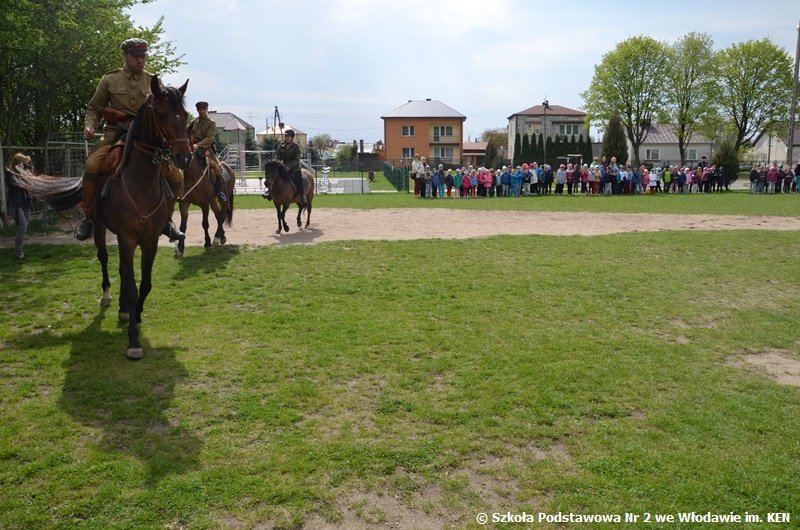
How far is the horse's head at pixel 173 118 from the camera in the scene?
616 centimetres

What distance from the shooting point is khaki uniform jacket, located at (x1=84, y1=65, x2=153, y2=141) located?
746 cm

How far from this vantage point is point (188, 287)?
31.4 feet

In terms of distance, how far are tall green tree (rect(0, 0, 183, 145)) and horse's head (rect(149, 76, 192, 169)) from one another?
37.9 ft

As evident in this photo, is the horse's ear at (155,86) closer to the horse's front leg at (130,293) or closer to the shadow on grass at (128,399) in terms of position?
the horse's front leg at (130,293)

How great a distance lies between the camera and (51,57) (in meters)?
17.9

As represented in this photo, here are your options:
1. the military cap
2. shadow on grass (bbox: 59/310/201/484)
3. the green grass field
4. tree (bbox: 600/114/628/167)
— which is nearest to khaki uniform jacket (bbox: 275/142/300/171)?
the green grass field

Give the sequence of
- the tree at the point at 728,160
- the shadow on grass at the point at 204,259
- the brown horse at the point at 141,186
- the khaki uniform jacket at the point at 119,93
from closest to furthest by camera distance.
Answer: the brown horse at the point at 141,186, the khaki uniform jacket at the point at 119,93, the shadow on grass at the point at 204,259, the tree at the point at 728,160

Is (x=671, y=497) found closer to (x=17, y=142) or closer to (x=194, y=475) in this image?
(x=194, y=475)

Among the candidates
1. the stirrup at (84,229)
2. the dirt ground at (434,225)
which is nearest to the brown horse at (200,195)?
the dirt ground at (434,225)

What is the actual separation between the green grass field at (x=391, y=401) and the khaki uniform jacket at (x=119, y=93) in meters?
2.67

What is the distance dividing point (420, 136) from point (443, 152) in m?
4.34

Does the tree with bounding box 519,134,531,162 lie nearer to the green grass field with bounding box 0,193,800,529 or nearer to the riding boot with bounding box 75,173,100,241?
the green grass field with bounding box 0,193,800,529

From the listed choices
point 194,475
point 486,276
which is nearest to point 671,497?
point 194,475

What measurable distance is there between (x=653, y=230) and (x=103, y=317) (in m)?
14.5
